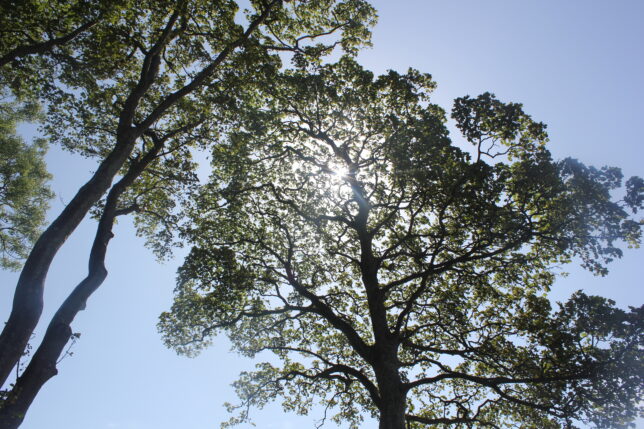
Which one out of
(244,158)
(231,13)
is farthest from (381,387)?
(231,13)

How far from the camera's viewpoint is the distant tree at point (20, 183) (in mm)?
19797

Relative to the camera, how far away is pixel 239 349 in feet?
49.8

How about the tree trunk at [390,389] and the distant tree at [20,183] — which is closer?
the tree trunk at [390,389]

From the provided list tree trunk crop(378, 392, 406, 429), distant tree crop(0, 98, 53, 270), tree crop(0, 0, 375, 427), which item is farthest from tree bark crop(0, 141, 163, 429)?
distant tree crop(0, 98, 53, 270)

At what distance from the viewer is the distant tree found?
1980 centimetres

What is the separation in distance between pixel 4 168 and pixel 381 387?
79.4 ft

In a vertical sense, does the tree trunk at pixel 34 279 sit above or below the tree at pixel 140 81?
below

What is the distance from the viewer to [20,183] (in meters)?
20.0

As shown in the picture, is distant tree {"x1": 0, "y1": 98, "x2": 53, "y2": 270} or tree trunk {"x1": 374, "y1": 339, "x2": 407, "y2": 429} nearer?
tree trunk {"x1": 374, "y1": 339, "x2": 407, "y2": 429}

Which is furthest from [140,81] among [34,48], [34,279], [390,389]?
[390,389]

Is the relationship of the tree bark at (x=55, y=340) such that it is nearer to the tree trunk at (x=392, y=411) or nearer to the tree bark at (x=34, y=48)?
the tree bark at (x=34, y=48)

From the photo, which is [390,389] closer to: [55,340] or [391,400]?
[391,400]

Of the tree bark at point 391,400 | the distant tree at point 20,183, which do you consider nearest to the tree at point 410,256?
the tree bark at point 391,400

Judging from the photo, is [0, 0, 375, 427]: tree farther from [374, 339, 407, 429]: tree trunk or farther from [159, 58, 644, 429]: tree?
[374, 339, 407, 429]: tree trunk
